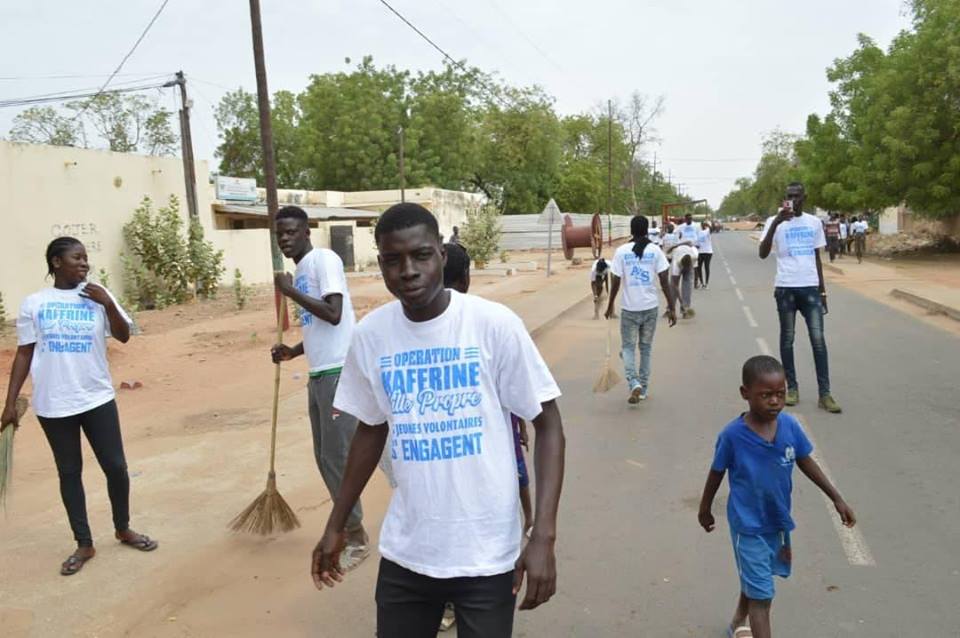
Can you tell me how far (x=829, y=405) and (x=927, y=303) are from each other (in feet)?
29.3

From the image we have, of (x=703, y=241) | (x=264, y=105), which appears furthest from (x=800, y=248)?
(x=703, y=241)

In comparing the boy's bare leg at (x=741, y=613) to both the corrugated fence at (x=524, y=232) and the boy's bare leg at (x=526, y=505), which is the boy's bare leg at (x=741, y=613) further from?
the corrugated fence at (x=524, y=232)

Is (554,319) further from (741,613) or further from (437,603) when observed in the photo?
(437,603)

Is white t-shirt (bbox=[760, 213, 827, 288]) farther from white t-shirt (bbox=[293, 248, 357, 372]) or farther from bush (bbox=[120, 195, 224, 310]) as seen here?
bush (bbox=[120, 195, 224, 310])

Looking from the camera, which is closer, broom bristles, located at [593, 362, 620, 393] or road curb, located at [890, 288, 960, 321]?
broom bristles, located at [593, 362, 620, 393]

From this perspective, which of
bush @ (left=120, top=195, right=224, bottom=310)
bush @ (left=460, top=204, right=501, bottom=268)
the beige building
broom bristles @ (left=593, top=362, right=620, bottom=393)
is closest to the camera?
broom bristles @ (left=593, top=362, right=620, bottom=393)

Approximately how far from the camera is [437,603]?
6.81 ft

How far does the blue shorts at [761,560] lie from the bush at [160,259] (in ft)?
53.5

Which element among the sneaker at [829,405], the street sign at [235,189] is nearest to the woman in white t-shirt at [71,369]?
the sneaker at [829,405]

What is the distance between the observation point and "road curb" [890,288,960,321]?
12.7m

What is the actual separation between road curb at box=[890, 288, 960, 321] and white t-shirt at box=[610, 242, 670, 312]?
7.69 metres

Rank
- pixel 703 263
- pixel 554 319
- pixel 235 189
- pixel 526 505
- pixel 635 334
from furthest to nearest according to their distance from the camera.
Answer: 1. pixel 235 189
2. pixel 703 263
3. pixel 554 319
4. pixel 635 334
5. pixel 526 505

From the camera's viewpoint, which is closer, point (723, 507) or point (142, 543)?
point (142, 543)

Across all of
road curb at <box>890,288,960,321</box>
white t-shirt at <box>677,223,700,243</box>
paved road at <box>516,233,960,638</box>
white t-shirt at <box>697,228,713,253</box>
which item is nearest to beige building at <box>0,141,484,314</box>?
paved road at <box>516,233,960,638</box>
